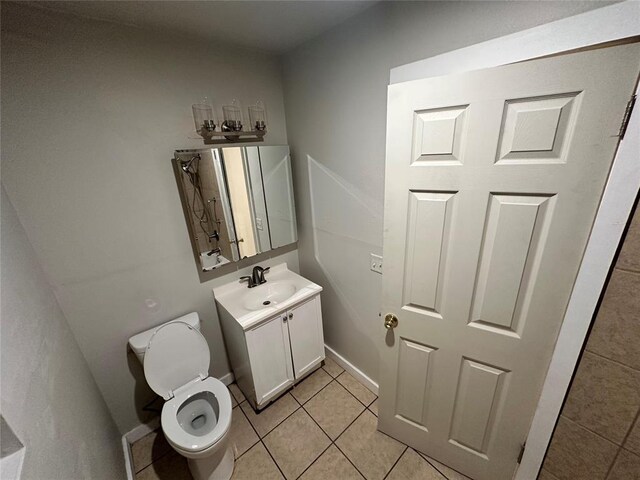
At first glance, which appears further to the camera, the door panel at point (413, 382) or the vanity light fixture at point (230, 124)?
the vanity light fixture at point (230, 124)

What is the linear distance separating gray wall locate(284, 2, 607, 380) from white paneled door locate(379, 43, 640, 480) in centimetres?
25

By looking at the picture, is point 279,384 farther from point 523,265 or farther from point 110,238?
point 523,265

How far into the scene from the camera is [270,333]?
5.35 feet

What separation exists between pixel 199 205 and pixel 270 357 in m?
1.10

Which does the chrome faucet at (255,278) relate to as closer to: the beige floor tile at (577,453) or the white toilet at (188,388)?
the white toilet at (188,388)

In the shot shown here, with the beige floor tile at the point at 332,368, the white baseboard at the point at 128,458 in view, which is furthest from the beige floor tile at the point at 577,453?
the white baseboard at the point at 128,458

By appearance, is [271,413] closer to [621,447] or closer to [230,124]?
[621,447]

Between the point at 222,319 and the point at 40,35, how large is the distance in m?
1.70

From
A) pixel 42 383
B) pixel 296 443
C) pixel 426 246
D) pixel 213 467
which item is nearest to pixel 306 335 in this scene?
pixel 296 443

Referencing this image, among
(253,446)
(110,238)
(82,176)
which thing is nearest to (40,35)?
(82,176)

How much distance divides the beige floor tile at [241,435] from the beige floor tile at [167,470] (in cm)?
26

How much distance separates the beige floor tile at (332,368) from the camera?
205 centimetres

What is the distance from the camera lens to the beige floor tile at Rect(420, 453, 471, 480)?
1.33 metres

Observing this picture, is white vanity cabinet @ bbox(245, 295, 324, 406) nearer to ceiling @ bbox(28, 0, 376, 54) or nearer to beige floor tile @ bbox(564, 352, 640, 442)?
beige floor tile @ bbox(564, 352, 640, 442)
